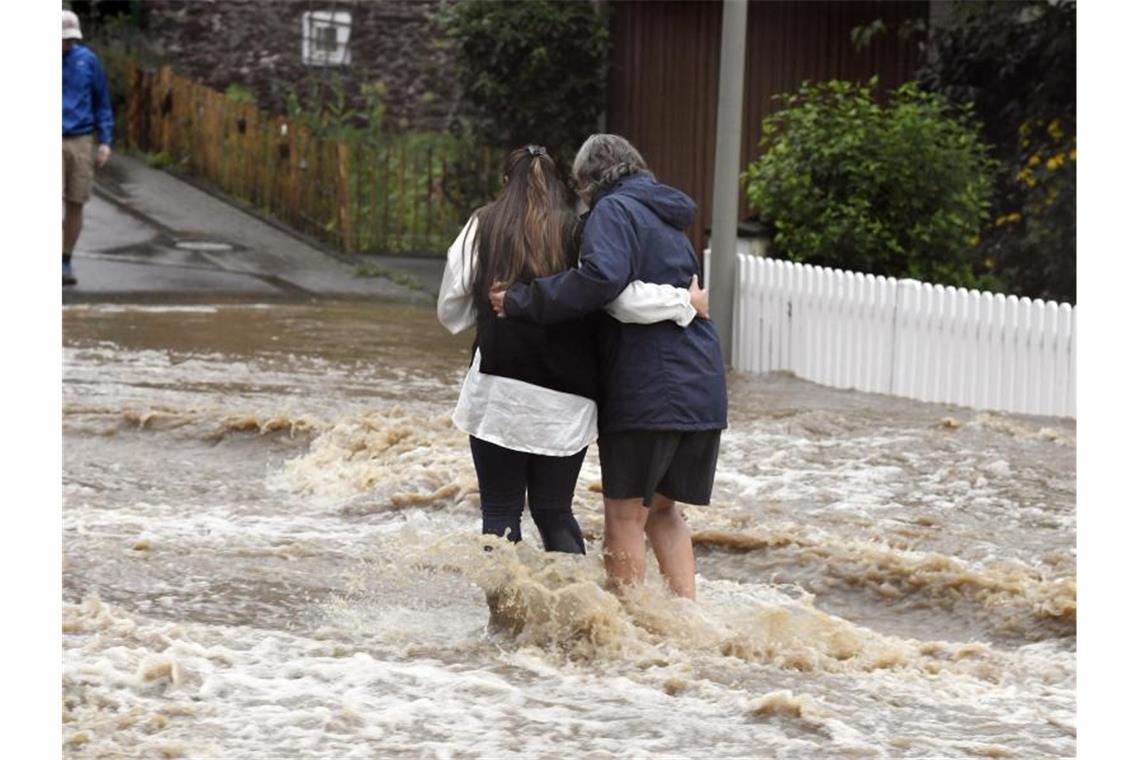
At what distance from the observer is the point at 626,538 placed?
620 centimetres

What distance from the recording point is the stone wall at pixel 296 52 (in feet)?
83.1

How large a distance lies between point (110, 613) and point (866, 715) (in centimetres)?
255

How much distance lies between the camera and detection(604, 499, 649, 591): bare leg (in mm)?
6164

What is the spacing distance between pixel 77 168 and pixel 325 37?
11613mm

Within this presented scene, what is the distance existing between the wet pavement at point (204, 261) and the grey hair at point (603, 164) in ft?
31.2

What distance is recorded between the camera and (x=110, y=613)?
6.37 meters

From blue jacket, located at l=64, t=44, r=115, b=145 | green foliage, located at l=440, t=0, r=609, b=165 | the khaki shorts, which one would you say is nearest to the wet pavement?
the khaki shorts

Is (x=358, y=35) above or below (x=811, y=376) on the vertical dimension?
above

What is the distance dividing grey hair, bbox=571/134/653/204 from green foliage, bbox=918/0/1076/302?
27.5 feet

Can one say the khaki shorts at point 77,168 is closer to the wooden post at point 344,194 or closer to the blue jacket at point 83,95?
the blue jacket at point 83,95

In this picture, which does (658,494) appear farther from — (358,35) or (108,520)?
(358,35)

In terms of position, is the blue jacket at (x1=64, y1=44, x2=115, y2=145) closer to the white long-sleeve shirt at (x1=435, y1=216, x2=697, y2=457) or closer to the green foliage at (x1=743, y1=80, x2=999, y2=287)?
the green foliage at (x1=743, y1=80, x2=999, y2=287)

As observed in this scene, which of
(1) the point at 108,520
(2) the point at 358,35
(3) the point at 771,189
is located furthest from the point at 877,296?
(2) the point at 358,35

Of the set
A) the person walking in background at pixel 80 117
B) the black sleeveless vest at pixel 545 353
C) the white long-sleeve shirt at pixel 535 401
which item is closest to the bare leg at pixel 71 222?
the person walking in background at pixel 80 117
